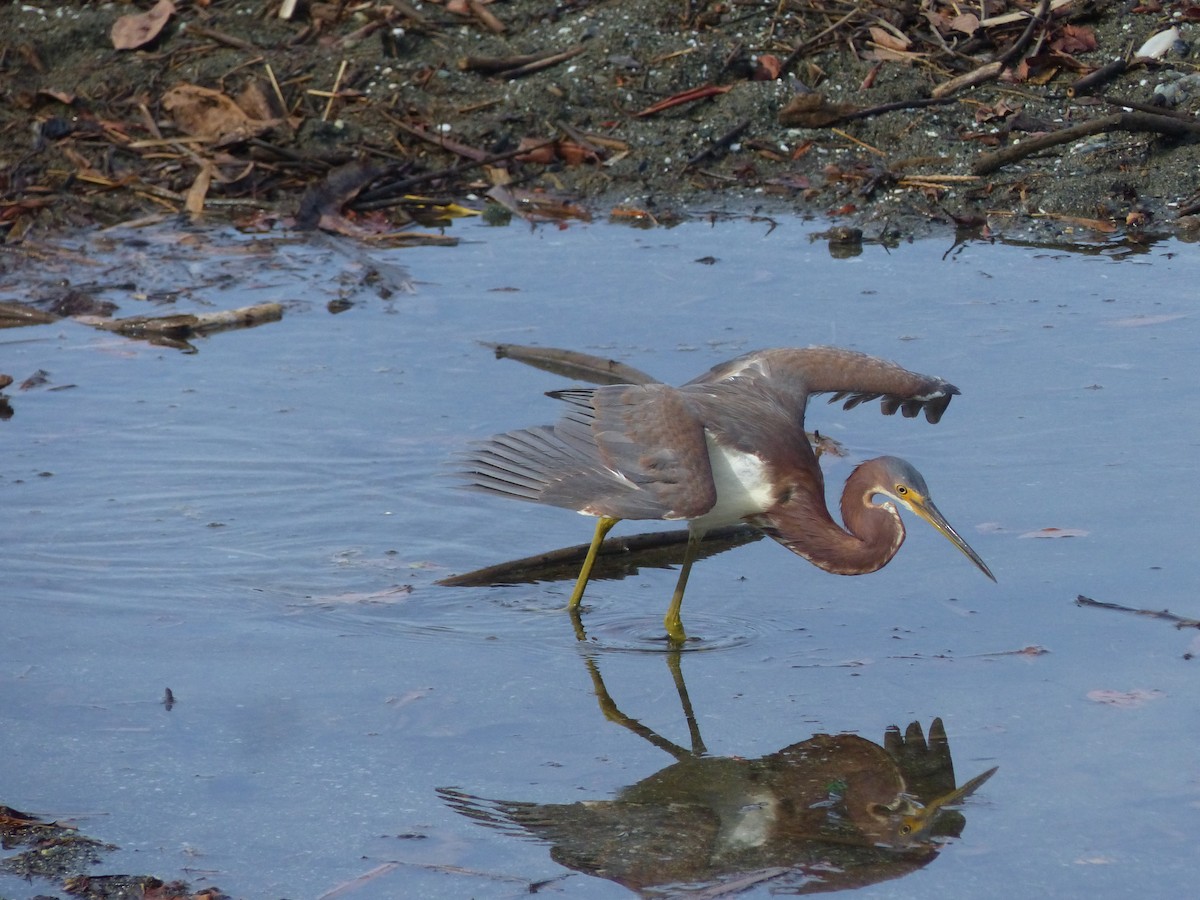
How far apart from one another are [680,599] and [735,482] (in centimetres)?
46

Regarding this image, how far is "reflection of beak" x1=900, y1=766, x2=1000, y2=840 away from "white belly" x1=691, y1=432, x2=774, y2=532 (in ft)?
4.90

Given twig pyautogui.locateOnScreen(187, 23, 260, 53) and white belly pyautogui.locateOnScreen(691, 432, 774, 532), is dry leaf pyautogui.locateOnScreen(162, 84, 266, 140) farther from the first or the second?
white belly pyautogui.locateOnScreen(691, 432, 774, 532)

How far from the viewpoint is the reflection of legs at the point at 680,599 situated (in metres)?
5.12

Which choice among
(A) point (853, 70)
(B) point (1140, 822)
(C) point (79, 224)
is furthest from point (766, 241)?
(B) point (1140, 822)

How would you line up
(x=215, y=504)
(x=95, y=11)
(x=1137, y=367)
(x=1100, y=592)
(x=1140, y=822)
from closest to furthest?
(x=1140, y=822) → (x=1100, y=592) → (x=215, y=504) → (x=1137, y=367) → (x=95, y=11)

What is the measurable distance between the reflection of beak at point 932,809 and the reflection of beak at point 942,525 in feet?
3.25

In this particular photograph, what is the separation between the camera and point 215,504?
6012mm

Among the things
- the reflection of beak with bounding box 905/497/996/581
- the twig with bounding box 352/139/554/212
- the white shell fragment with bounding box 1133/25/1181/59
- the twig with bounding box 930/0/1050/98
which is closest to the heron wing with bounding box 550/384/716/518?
the reflection of beak with bounding box 905/497/996/581

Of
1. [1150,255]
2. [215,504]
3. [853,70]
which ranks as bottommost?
[215,504]

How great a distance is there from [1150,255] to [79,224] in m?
5.86

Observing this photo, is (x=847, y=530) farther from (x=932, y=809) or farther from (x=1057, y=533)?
(x=932, y=809)

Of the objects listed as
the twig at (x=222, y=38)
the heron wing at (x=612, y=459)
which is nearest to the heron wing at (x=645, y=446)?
the heron wing at (x=612, y=459)

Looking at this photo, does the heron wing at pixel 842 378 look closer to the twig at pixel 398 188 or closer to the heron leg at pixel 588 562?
the heron leg at pixel 588 562

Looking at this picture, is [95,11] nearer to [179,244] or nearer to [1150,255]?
[179,244]
